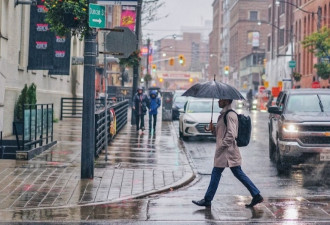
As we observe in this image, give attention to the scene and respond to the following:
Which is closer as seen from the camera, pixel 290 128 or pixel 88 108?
pixel 88 108

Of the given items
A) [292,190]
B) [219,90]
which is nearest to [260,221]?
[219,90]

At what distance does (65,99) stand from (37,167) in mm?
24687

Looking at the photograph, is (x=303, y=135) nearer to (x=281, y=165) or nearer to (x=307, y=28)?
(x=281, y=165)

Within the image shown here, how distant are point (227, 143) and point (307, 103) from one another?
6.31 m

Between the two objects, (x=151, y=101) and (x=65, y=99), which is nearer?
(x=151, y=101)

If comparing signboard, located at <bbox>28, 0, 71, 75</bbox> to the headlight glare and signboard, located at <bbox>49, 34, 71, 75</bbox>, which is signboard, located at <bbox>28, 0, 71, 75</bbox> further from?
the headlight glare

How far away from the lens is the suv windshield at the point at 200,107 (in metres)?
28.6

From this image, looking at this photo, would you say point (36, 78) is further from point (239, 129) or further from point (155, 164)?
point (239, 129)

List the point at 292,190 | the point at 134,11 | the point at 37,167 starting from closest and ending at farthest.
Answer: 1. the point at 292,190
2. the point at 37,167
3. the point at 134,11

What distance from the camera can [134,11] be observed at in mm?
38344

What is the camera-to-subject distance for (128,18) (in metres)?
37.4

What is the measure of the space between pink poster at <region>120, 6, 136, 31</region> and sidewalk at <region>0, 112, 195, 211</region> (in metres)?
15.3

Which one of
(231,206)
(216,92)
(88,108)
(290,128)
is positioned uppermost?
(216,92)

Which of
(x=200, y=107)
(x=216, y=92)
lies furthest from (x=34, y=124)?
(x=200, y=107)
